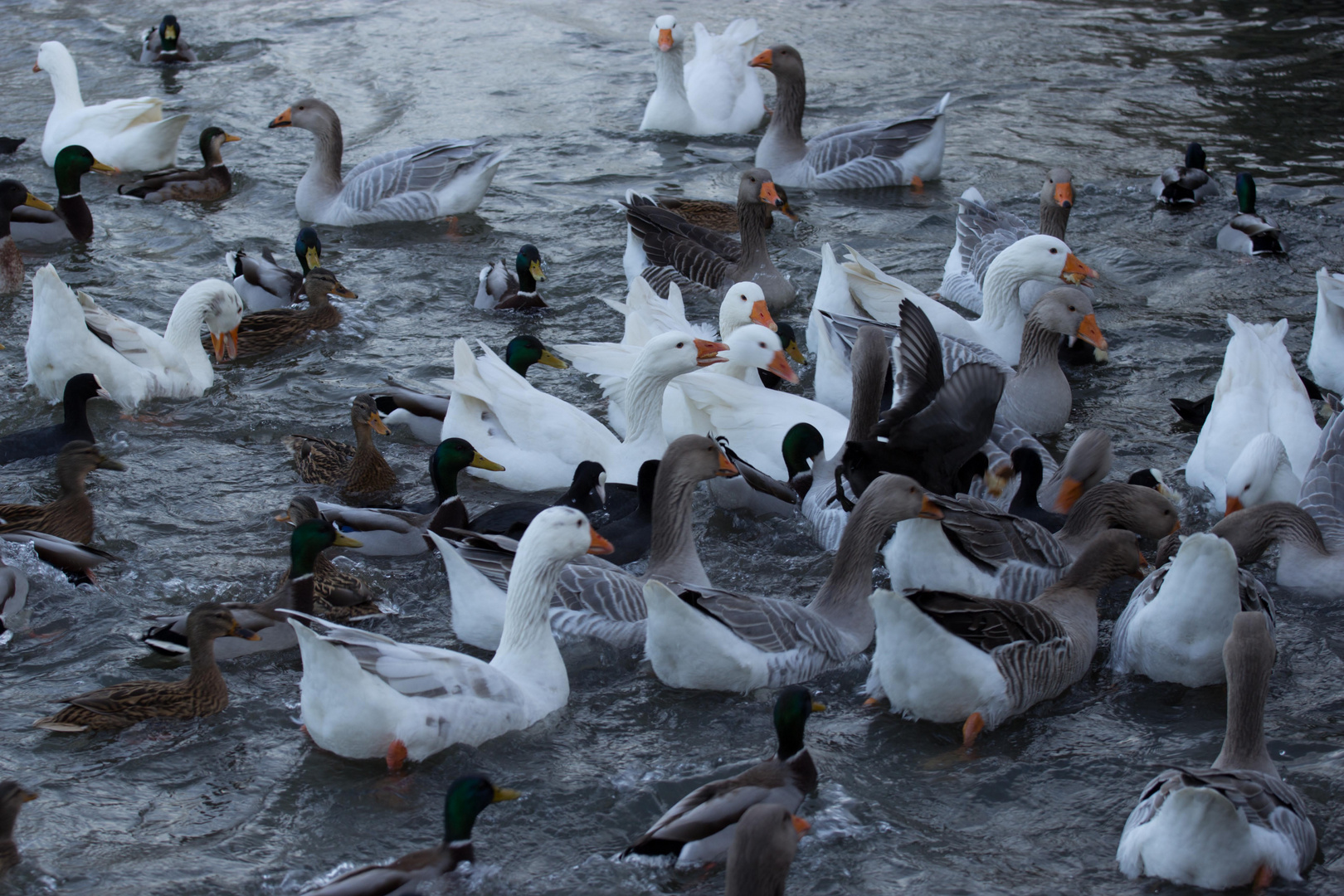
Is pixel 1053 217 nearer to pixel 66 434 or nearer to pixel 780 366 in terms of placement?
pixel 780 366

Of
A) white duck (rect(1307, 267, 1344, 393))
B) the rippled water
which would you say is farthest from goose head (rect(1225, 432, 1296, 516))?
white duck (rect(1307, 267, 1344, 393))

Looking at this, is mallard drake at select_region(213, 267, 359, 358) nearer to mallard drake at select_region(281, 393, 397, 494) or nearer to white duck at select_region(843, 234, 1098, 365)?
mallard drake at select_region(281, 393, 397, 494)

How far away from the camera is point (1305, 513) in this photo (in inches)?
252

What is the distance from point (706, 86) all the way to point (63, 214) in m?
6.09

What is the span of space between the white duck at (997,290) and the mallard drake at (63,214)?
20.2ft

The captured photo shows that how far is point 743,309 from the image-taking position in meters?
Answer: 8.56

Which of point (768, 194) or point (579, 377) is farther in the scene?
point (768, 194)

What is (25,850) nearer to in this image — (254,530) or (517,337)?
(254,530)

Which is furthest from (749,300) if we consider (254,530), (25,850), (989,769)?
(25,850)

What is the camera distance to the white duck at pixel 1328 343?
8148 millimetres

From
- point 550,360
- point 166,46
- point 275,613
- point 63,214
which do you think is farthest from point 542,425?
point 166,46

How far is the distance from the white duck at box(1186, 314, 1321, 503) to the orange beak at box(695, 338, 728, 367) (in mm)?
2655

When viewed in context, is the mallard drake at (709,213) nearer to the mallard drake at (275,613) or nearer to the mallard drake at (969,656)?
the mallard drake at (275,613)

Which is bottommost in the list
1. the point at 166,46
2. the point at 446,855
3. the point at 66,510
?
the point at 446,855
